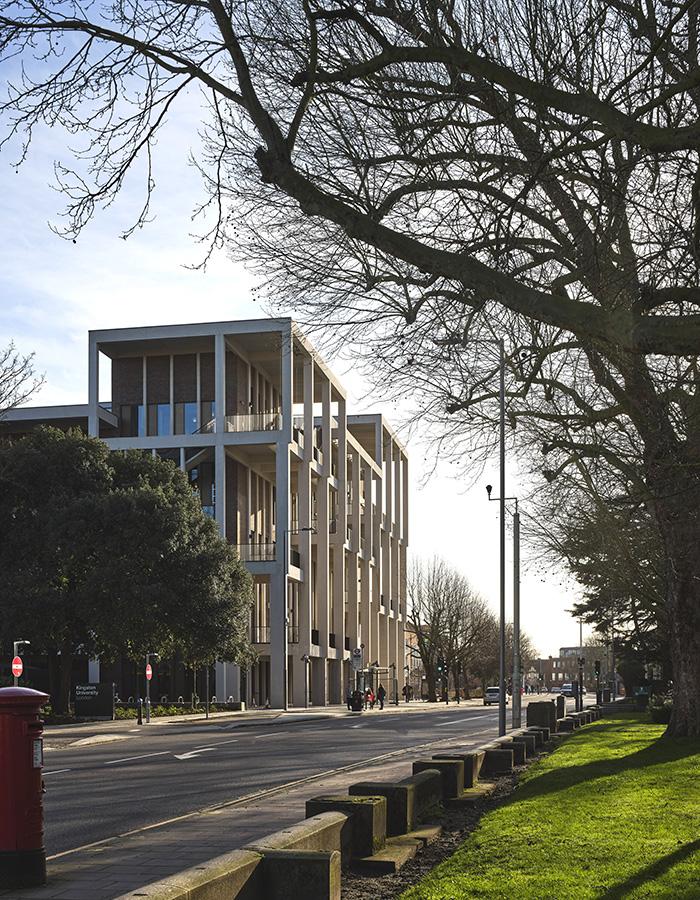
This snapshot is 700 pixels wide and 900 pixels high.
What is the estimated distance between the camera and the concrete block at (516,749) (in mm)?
18875

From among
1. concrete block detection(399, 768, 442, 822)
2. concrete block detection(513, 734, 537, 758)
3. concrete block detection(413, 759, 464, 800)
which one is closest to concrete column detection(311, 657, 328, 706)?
concrete block detection(513, 734, 537, 758)

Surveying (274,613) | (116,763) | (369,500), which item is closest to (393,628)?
(369,500)

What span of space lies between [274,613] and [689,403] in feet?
168

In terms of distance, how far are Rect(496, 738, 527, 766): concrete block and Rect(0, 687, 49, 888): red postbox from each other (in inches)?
431

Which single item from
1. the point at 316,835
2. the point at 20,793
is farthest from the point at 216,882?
the point at 20,793

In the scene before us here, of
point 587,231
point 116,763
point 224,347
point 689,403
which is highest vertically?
point 224,347

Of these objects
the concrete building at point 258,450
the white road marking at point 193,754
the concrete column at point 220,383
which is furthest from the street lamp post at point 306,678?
the white road marking at point 193,754

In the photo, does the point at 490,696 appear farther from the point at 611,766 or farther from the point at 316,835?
the point at 316,835

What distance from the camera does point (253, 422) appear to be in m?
65.4

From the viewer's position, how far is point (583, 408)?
20.0 m

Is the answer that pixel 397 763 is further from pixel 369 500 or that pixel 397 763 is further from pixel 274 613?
pixel 369 500

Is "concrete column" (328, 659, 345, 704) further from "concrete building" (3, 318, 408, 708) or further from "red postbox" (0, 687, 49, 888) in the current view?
"red postbox" (0, 687, 49, 888)

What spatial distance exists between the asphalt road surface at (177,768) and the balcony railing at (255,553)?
85.6 ft

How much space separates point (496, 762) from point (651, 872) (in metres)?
8.89
